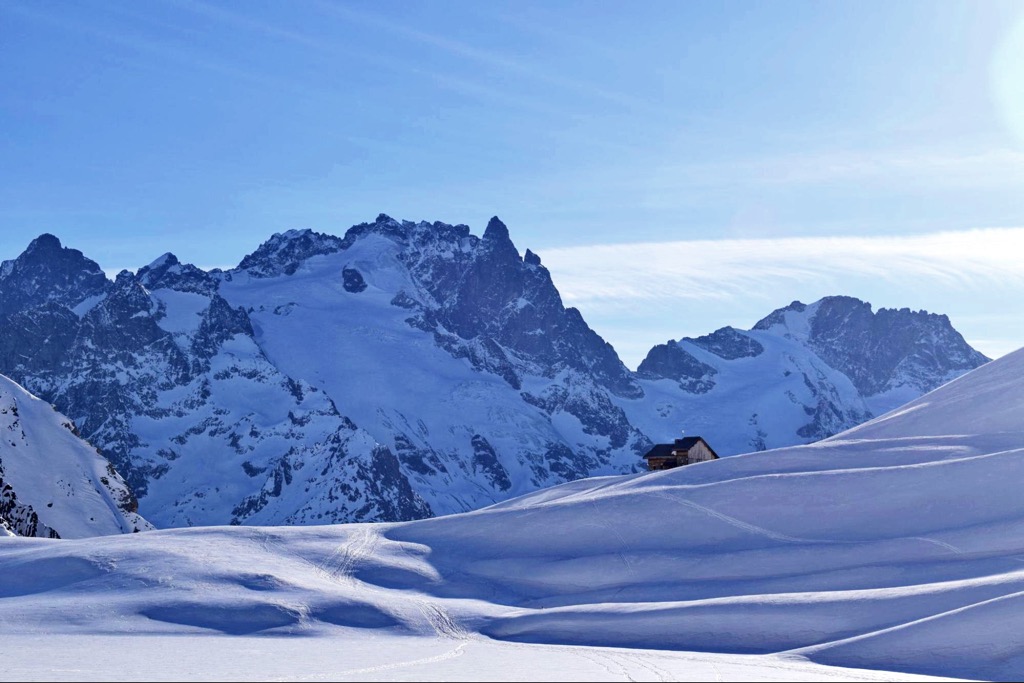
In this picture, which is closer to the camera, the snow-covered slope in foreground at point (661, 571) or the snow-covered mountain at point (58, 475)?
the snow-covered slope in foreground at point (661, 571)

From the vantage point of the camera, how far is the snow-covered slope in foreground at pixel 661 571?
51.3 m

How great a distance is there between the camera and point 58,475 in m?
172

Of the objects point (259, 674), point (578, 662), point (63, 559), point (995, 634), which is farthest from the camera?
point (63, 559)

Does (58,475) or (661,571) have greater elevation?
(58,475)

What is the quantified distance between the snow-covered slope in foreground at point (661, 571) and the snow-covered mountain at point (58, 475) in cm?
9140

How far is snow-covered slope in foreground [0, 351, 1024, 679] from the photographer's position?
51.3m

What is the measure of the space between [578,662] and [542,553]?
99.7 feet

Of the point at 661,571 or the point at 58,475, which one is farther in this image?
the point at 58,475

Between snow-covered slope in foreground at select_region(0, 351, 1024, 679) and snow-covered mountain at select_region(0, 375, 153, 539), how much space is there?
300 feet

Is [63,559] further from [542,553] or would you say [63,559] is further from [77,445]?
[77,445]

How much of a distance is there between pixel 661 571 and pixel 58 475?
12802cm

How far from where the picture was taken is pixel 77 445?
185 meters

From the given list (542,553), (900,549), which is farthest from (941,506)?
(542,553)

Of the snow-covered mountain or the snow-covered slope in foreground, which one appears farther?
the snow-covered mountain
